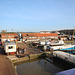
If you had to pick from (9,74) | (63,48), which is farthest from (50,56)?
(9,74)

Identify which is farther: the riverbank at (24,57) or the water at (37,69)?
the riverbank at (24,57)

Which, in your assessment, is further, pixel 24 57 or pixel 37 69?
pixel 24 57

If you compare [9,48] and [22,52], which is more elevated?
[9,48]

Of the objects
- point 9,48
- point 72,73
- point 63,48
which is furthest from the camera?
point 63,48

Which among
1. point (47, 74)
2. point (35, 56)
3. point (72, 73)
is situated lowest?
point (47, 74)

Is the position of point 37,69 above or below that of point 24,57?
below

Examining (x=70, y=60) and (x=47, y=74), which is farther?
(x=70, y=60)

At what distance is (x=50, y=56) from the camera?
1622cm

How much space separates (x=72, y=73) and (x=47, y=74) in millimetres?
5806

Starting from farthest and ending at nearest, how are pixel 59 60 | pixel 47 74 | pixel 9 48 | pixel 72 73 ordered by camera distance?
pixel 9 48, pixel 59 60, pixel 47 74, pixel 72 73

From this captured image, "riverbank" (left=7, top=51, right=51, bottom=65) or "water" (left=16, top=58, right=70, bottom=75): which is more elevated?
"riverbank" (left=7, top=51, right=51, bottom=65)

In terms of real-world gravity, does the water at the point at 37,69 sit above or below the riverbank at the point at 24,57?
below

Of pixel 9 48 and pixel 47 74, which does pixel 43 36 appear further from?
pixel 47 74

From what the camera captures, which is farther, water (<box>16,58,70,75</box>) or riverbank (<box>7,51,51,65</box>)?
riverbank (<box>7,51,51,65</box>)
